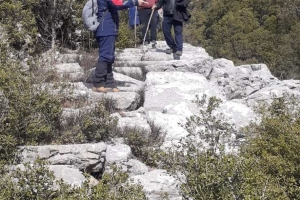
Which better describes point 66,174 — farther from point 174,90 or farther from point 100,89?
point 174,90

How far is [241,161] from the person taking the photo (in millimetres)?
2590

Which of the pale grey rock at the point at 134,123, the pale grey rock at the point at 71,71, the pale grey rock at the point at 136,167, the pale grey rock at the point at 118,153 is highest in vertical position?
the pale grey rock at the point at 71,71

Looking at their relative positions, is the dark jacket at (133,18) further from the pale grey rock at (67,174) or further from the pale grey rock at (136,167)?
the pale grey rock at (67,174)

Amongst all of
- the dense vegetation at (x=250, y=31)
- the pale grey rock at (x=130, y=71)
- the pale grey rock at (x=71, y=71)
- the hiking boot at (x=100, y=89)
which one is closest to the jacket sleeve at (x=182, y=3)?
the pale grey rock at (x=130, y=71)

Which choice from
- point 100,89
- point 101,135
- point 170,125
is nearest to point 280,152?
point 101,135

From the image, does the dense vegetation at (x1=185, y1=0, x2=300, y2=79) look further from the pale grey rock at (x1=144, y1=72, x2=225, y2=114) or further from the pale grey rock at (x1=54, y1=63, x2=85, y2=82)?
the pale grey rock at (x1=54, y1=63, x2=85, y2=82)

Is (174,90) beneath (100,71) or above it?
beneath

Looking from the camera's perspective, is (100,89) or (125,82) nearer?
(100,89)

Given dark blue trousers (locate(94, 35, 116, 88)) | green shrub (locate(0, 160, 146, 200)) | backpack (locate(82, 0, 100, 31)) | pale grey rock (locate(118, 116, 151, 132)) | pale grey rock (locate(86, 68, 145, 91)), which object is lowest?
pale grey rock (locate(118, 116, 151, 132))

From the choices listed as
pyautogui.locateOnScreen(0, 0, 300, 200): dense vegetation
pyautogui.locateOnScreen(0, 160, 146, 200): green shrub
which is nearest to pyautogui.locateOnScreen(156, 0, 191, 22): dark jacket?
pyautogui.locateOnScreen(0, 0, 300, 200): dense vegetation

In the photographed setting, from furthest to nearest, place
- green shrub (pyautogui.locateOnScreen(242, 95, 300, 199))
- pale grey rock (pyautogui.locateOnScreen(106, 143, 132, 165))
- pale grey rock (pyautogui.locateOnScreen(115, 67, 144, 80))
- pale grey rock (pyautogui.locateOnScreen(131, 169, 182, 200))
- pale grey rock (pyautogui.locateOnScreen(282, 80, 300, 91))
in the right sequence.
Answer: pale grey rock (pyautogui.locateOnScreen(115, 67, 144, 80)) → pale grey rock (pyautogui.locateOnScreen(282, 80, 300, 91)) → pale grey rock (pyautogui.locateOnScreen(106, 143, 132, 165)) → pale grey rock (pyautogui.locateOnScreen(131, 169, 182, 200)) → green shrub (pyautogui.locateOnScreen(242, 95, 300, 199))

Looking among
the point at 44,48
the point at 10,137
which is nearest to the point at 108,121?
the point at 10,137

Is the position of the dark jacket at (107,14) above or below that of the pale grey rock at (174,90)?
above

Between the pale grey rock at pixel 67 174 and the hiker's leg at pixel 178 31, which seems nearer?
the pale grey rock at pixel 67 174
